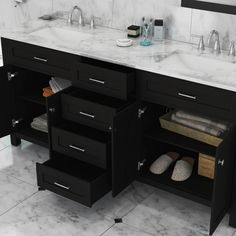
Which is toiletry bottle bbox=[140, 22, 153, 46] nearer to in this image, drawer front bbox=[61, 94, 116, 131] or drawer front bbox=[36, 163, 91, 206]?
drawer front bbox=[61, 94, 116, 131]

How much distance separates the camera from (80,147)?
120 inches

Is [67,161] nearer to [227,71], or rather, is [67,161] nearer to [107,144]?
[107,144]

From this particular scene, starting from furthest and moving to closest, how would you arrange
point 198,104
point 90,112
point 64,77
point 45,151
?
point 45,151, point 64,77, point 90,112, point 198,104

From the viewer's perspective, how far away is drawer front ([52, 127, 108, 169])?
9.74 ft

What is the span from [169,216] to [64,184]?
0.61m

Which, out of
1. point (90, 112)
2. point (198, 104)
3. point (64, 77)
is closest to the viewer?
point (198, 104)

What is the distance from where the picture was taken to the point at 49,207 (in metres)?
3.14

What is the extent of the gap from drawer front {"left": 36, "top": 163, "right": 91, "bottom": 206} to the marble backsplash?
1105mm

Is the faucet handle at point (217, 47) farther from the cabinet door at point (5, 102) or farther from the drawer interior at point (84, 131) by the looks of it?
the cabinet door at point (5, 102)

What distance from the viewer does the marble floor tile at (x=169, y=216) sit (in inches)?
116

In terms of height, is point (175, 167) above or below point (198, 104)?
below

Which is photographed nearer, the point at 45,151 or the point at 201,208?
the point at 201,208

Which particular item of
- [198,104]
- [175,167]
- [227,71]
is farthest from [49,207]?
[227,71]

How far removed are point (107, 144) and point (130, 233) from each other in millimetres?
490
